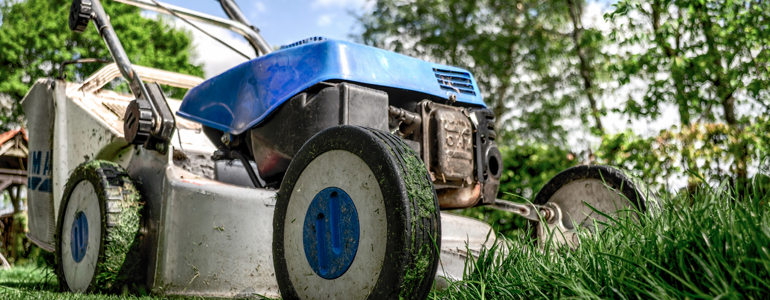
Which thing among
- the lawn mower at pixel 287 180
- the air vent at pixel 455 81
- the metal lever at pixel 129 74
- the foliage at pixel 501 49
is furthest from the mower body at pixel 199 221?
the foliage at pixel 501 49

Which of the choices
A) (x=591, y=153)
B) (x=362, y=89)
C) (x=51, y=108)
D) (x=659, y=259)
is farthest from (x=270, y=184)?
(x=591, y=153)

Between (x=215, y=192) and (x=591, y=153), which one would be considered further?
(x=591, y=153)

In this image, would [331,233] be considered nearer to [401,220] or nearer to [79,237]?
[401,220]

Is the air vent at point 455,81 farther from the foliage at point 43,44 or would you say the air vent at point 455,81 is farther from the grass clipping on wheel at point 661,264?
the foliage at point 43,44

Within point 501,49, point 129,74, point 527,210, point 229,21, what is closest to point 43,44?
point 501,49

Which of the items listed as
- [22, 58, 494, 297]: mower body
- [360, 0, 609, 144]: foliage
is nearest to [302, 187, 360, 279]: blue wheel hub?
[22, 58, 494, 297]: mower body

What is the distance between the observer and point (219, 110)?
8.34 feet

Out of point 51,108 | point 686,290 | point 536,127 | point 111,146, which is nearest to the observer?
point 686,290

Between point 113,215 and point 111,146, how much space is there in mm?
682

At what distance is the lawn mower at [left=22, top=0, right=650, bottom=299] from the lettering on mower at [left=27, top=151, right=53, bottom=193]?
0.86m

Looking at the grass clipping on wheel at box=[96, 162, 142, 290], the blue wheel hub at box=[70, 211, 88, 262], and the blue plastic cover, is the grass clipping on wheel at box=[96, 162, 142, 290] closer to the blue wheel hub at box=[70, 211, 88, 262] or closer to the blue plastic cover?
the blue wheel hub at box=[70, 211, 88, 262]

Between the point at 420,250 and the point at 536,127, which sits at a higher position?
the point at 536,127

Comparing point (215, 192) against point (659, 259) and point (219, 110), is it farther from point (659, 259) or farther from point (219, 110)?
point (659, 259)

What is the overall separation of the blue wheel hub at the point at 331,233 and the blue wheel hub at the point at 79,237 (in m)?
1.45
